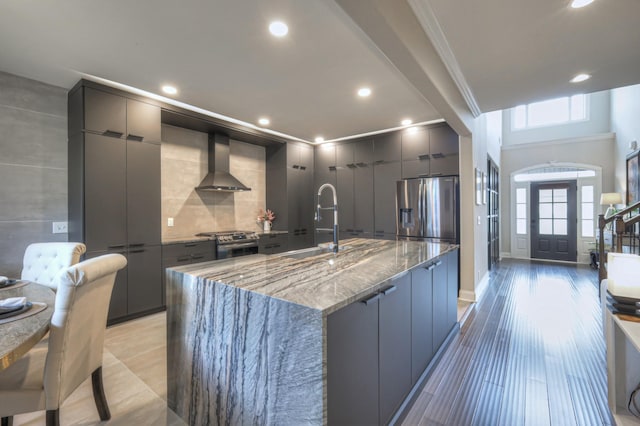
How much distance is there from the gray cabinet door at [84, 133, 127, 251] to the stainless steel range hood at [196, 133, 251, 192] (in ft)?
3.88

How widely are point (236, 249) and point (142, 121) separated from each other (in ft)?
6.57

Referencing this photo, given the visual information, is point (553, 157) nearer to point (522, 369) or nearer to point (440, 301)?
point (522, 369)

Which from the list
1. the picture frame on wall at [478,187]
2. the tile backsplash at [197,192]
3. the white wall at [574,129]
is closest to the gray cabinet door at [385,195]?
the picture frame on wall at [478,187]

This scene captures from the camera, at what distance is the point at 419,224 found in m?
4.25

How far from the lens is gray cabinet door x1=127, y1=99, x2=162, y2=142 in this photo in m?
3.20

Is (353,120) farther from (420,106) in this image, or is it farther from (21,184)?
(21,184)

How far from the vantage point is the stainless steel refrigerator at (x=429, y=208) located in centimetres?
400

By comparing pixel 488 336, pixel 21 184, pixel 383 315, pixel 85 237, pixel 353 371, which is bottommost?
pixel 488 336

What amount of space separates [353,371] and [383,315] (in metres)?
0.35

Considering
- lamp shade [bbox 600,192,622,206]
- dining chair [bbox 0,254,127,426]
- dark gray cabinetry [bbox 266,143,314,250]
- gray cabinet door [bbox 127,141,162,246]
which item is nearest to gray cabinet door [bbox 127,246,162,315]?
gray cabinet door [bbox 127,141,162,246]

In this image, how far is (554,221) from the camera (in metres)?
7.06

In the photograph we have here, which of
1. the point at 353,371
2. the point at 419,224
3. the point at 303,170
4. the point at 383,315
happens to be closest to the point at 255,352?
the point at 353,371

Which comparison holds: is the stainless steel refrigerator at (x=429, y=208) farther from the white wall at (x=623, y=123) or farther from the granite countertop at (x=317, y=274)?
the white wall at (x=623, y=123)

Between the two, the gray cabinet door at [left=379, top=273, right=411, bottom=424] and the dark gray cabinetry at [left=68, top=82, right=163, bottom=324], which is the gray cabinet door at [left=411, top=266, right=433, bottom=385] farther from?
the dark gray cabinetry at [left=68, top=82, right=163, bottom=324]
